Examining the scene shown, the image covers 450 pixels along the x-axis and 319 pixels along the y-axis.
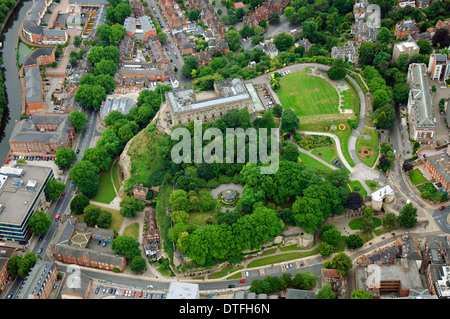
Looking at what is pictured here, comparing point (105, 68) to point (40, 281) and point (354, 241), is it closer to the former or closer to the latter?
point (40, 281)

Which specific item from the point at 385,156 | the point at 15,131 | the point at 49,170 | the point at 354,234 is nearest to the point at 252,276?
the point at 354,234

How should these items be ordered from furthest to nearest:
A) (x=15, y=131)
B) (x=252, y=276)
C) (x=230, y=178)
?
(x=15, y=131)
(x=230, y=178)
(x=252, y=276)

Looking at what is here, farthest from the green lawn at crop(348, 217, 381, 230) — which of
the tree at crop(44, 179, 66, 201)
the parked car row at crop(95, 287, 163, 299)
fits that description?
the tree at crop(44, 179, 66, 201)

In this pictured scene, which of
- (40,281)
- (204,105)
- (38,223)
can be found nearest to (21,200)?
(38,223)

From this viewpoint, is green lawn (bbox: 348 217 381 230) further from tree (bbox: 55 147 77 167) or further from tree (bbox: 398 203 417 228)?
tree (bbox: 55 147 77 167)

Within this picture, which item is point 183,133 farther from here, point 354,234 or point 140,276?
point 354,234
